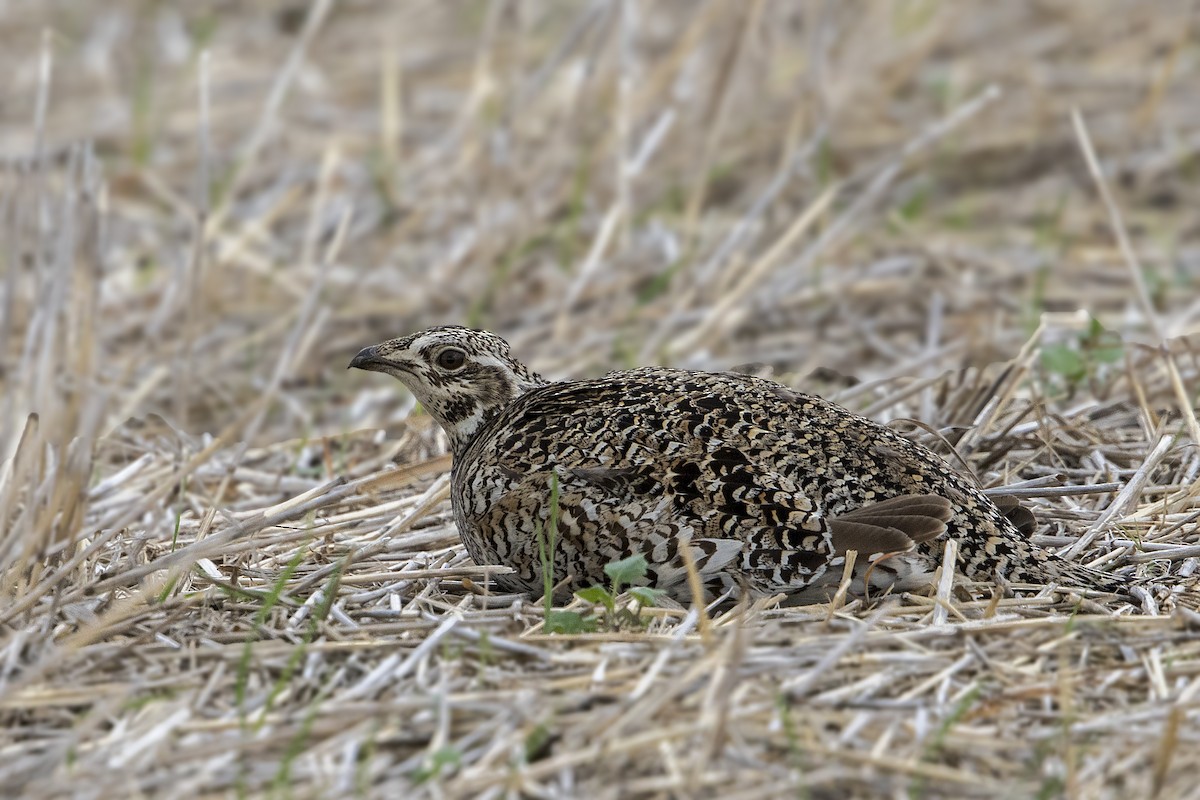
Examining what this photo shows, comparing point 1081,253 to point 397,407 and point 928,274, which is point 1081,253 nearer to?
point 928,274

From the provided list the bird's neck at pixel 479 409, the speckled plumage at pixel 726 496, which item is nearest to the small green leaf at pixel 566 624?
the speckled plumage at pixel 726 496

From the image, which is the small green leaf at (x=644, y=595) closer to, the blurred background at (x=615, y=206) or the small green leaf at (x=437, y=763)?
the small green leaf at (x=437, y=763)

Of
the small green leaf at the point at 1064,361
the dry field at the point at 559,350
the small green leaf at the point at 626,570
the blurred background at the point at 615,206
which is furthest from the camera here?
the blurred background at the point at 615,206

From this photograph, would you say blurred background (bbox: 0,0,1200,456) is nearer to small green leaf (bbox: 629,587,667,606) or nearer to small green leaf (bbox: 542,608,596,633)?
small green leaf (bbox: 629,587,667,606)

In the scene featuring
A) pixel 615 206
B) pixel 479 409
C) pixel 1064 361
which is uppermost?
pixel 615 206

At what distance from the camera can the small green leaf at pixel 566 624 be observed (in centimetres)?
443

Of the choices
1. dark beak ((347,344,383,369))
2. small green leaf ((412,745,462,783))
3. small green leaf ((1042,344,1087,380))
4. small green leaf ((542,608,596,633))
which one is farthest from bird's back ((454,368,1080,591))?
small green leaf ((1042,344,1087,380))

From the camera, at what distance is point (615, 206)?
9.36 meters

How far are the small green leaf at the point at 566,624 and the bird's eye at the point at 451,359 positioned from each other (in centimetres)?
130

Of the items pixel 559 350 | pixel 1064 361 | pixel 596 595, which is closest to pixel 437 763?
pixel 596 595

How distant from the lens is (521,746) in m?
3.83

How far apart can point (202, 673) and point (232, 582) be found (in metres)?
0.68

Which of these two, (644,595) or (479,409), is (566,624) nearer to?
(644,595)

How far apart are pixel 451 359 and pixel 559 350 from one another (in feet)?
10.9
